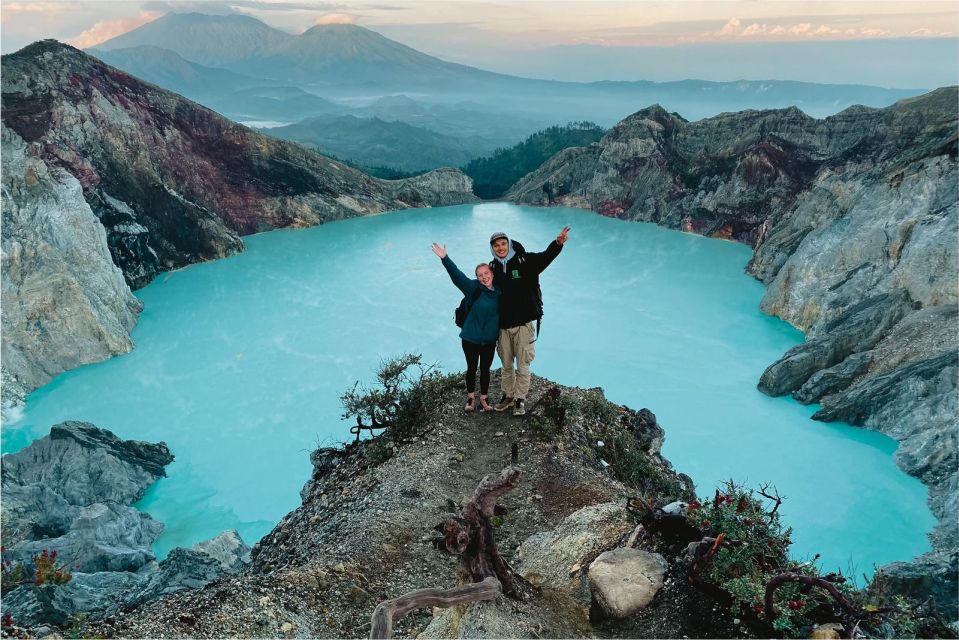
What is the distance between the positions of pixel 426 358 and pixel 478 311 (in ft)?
52.2

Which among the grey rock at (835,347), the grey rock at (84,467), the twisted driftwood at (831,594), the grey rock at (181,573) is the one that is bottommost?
the grey rock at (84,467)

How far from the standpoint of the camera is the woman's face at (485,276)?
794 centimetres

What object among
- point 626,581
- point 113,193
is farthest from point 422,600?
point 113,193

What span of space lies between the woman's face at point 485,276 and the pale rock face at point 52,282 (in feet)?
67.1

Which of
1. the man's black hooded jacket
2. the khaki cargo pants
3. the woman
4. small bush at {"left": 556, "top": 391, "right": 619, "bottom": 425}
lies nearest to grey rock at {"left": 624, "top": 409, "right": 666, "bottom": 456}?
small bush at {"left": 556, "top": 391, "right": 619, "bottom": 425}

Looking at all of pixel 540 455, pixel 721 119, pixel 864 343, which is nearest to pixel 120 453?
pixel 540 455

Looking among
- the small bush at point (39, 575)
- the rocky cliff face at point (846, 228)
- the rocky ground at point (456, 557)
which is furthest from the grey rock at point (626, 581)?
the rocky cliff face at point (846, 228)

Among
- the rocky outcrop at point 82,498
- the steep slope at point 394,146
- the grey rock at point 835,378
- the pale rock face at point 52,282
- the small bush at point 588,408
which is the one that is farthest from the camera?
the steep slope at point 394,146

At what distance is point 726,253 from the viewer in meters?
40.0

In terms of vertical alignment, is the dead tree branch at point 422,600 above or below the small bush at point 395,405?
above

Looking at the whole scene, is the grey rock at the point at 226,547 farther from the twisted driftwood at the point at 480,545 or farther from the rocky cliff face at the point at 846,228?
the rocky cliff face at the point at 846,228

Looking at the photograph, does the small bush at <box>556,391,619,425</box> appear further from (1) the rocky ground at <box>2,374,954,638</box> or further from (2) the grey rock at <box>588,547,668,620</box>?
(2) the grey rock at <box>588,547,668,620</box>

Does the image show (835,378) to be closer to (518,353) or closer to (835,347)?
(835,347)

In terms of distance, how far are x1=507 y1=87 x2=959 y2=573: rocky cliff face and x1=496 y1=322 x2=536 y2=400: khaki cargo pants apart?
24.7 feet
